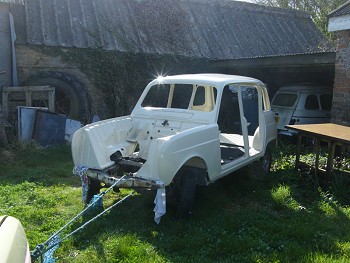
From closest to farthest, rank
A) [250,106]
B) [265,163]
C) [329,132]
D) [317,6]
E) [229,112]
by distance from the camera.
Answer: [329,132], [265,163], [250,106], [229,112], [317,6]

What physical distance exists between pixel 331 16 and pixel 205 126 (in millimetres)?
5184

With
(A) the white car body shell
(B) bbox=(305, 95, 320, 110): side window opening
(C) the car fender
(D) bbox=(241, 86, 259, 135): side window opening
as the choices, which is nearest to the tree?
(B) bbox=(305, 95, 320, 110): side window opening

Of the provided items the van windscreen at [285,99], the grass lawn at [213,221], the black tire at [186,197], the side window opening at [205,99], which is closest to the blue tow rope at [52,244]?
the grass lawn at [213,221]

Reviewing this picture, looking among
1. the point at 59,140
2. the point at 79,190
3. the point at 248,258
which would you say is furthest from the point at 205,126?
the point at 59,140

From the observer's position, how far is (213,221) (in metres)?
4.60

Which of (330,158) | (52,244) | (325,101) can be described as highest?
(325,101)

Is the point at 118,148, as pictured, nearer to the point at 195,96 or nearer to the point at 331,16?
the point at 195,96

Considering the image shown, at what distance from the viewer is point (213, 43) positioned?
13.8 metres

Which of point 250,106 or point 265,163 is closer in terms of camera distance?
point 265,163

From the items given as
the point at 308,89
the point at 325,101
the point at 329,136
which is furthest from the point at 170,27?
the point at 329,136

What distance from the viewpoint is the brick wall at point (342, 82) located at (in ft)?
25.5

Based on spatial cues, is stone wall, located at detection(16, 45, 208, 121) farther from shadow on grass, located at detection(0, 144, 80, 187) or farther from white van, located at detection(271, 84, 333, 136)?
white van, located at detection(271, 84, 333, 136)

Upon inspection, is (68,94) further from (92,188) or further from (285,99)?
(285,99)

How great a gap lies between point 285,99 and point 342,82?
2.57 m
